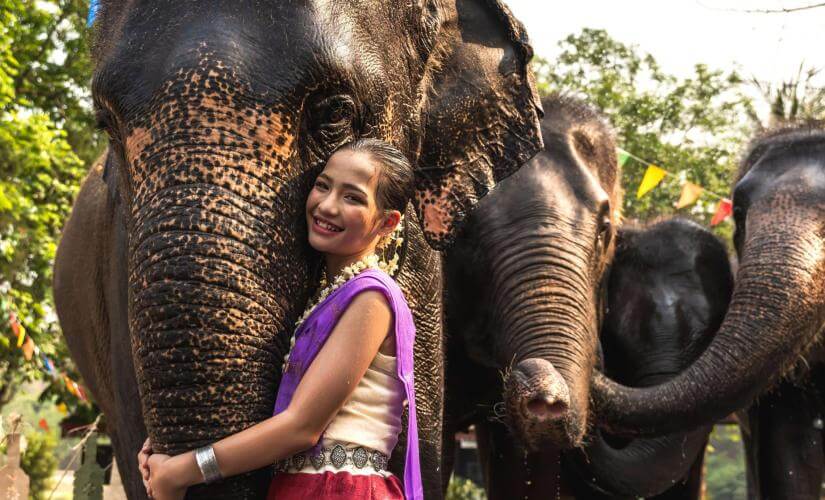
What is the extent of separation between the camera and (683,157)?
12539 mm

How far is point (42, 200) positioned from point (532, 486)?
32.9 feet

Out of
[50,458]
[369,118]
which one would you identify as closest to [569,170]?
[369,118]

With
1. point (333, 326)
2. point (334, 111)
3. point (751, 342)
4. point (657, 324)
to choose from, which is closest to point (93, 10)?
point (334, 111)

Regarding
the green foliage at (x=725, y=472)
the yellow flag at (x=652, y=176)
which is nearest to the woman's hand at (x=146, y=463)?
the yellow flag at (x=652, y=176)

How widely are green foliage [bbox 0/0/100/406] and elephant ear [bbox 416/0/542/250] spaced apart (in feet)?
22.7

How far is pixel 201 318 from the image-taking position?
8.57 ft

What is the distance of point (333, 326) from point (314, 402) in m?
0.19

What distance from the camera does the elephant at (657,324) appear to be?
6.80 metres

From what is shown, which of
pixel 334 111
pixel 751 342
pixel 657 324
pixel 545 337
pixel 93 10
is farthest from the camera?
pixel 657 324

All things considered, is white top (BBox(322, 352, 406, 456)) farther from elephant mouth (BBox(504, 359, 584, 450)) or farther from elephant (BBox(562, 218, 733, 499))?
elephant (BBox(562, 218, 733, 499))

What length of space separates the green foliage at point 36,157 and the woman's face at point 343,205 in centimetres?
814

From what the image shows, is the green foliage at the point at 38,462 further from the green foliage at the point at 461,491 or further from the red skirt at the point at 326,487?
the red skirt at the point at 326,487

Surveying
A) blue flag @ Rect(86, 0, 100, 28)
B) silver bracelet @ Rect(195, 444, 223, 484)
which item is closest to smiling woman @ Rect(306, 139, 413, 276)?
silver bracelet @ Rect(195, 444, 223, 484)

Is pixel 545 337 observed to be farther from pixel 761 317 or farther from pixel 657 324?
pixel 657 324
